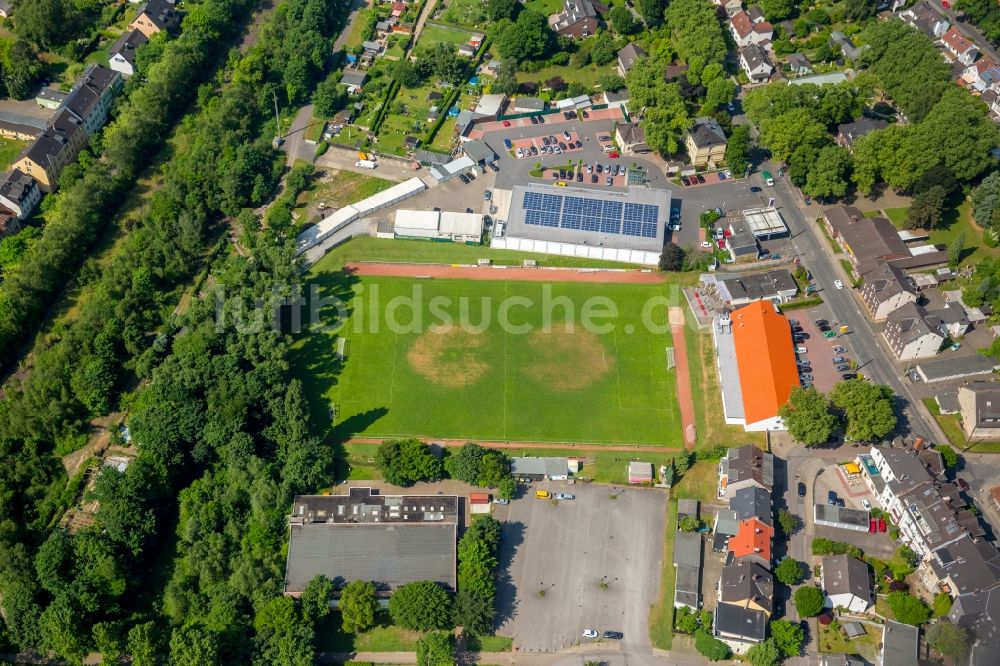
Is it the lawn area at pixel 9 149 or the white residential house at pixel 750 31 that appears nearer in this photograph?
the lawn area at pixel 9 149

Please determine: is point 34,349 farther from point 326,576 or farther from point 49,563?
point 326,576

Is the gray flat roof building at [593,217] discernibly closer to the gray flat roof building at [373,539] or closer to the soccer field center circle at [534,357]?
the soccer field center circle at [534,357]

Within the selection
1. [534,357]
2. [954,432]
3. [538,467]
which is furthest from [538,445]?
[954,432]

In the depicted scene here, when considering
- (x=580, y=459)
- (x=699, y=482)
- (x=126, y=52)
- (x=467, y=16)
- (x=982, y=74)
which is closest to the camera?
(x=699, y=482)

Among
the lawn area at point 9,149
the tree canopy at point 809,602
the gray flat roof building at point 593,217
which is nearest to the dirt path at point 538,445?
the tree canopy at point 809,602

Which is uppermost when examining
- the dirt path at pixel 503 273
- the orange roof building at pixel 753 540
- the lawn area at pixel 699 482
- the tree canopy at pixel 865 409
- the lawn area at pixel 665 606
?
the tree canopy at pixel 865 409

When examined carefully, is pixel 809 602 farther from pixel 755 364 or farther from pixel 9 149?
pixel 9 149
